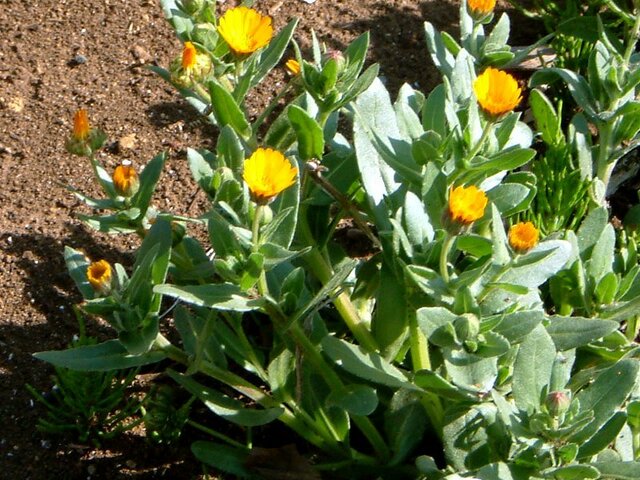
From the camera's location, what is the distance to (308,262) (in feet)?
7.58

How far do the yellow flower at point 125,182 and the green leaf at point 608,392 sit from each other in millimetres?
1093

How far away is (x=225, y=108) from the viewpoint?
2.10m

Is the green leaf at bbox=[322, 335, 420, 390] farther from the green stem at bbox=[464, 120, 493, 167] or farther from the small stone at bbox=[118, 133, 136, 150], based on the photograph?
the small stone at bbox=[118, 133, 136, 150]

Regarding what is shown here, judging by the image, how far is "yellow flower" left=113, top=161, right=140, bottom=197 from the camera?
83.3 inches

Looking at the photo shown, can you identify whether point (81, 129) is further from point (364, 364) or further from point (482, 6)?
point (482, 6)

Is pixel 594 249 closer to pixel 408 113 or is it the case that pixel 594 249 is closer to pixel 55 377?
pixel 408 113

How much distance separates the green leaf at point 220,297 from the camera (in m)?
1.90

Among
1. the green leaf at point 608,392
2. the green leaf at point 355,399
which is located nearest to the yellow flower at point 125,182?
the green leaf at point 355,399

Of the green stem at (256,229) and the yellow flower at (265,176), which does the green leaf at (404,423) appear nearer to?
the green stem at (256,229)

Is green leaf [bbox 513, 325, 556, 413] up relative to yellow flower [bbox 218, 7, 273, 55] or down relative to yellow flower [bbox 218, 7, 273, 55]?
down

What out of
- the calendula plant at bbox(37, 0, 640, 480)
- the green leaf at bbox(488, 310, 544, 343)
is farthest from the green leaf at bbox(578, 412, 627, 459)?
the green leaf at bbox(488, 310, 544, 343)

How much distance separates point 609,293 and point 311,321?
28.9 inches

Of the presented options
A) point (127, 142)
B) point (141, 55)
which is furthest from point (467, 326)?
point (141, 55)

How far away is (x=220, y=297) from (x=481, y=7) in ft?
3.62
